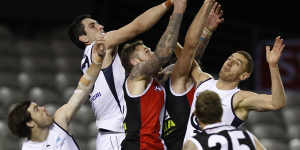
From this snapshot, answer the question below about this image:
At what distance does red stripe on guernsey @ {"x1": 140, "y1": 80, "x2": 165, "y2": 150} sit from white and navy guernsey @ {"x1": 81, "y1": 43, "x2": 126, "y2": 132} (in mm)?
270

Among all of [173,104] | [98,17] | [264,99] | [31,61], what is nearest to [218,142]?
[264,99]

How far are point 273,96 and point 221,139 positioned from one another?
938mm

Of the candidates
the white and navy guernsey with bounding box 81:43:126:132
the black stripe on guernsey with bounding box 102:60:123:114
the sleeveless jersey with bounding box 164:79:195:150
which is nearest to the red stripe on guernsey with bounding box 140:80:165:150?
the sleeveless jersey with bounding box 164:79:195:150

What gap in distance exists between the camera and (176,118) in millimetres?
6500

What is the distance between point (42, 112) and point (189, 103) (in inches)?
57.1

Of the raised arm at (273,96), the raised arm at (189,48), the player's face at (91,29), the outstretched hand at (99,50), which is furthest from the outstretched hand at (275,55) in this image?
the player's face at (91,29)

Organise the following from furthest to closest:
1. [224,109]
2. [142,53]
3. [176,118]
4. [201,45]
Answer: [201,45]
[142,53]
[176,118]
[224,109]

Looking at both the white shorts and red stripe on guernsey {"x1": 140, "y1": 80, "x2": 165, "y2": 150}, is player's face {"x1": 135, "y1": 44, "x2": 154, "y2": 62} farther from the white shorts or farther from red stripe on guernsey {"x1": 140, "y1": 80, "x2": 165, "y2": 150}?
the white shorts

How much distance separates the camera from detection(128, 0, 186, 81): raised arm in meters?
6.21

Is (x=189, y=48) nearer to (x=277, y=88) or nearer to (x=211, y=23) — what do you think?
(x=211, y=23)

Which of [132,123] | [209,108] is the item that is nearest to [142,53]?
[132,123]

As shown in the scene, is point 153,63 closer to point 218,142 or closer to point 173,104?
point 173,104

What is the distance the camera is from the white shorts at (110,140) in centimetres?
655

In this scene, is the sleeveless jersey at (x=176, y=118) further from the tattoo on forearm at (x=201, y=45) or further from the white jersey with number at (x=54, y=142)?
the white jersey with number at (x=54, y=142)
